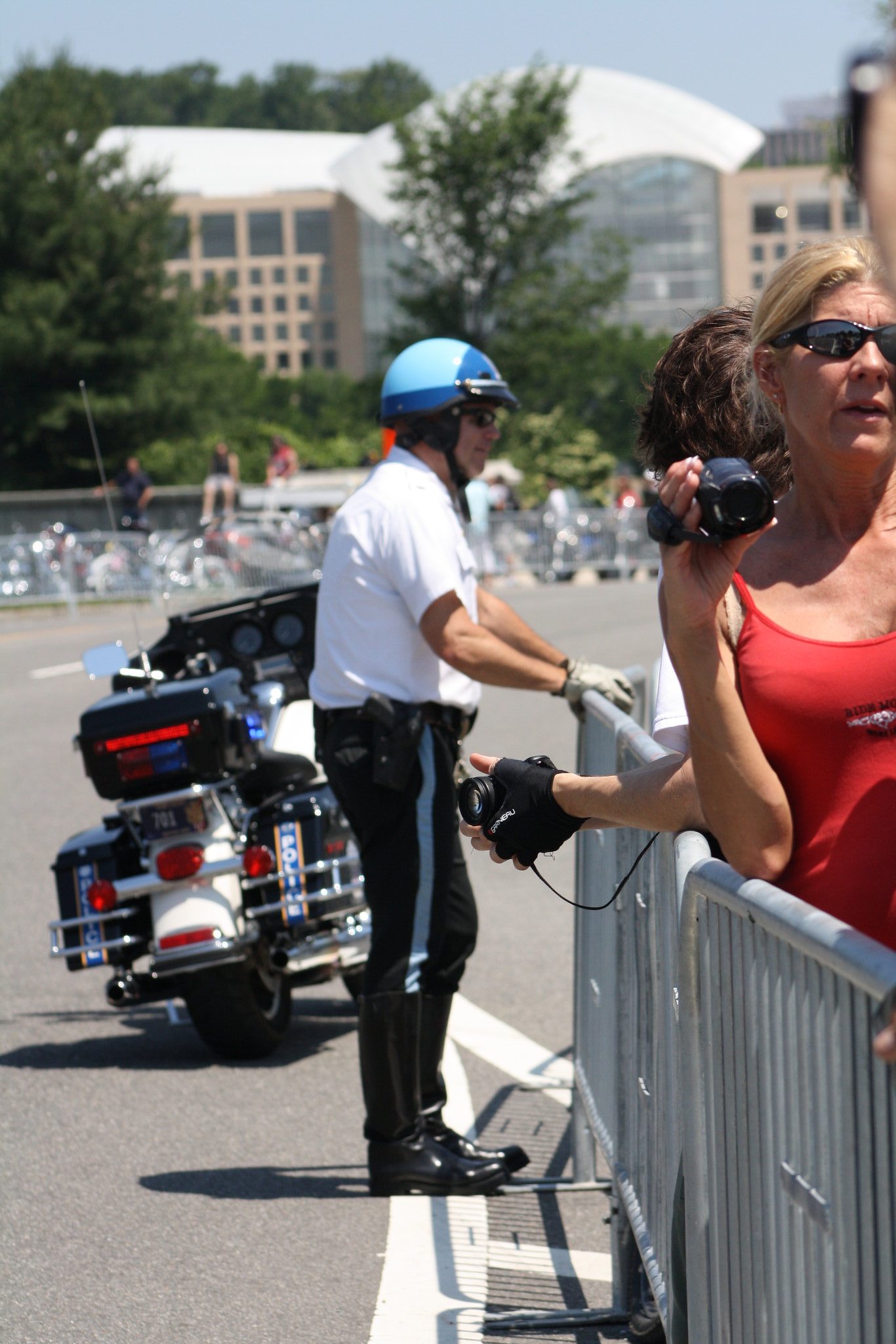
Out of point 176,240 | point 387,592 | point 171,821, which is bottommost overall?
point 171,821

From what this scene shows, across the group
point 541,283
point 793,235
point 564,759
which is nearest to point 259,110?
point 793,235

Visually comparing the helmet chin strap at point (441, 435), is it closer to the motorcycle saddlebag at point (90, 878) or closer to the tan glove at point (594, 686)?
the tan glove at point (594, 686)

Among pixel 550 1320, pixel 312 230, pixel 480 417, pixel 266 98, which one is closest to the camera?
pixel 550 1320

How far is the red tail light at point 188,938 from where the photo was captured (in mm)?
5434

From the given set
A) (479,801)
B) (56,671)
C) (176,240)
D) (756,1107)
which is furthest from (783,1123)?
(176,240)

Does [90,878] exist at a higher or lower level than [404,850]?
lower

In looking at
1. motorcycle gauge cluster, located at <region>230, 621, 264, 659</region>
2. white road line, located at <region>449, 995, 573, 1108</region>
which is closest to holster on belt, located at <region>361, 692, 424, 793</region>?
white road line, located at <region>449, 995, 573, 1108</region>

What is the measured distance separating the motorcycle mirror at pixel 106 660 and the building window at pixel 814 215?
130214 mm

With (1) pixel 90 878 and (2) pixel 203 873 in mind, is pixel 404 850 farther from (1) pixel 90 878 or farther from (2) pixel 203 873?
(1) pixel 90 878

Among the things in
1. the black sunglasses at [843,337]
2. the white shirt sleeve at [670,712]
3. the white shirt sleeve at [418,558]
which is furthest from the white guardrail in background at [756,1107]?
the white shirt sleeve at [418,558]

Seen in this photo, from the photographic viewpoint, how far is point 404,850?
177 inches

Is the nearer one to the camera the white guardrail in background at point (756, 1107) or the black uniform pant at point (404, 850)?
the white guardrail in background at point (756, 1107)

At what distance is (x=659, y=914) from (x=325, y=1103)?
8.13 feet

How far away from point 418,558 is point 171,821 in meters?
1.56
